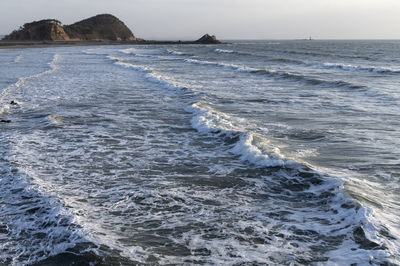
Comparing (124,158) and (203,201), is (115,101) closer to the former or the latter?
(124,158)

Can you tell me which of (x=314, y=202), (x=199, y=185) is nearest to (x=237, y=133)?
(x=199, y=185)

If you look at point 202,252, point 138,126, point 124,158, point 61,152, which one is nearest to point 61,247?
point 202,252

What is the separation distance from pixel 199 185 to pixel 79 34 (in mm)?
147718

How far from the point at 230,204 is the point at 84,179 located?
3.02m

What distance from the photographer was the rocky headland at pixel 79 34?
120188 millimetres

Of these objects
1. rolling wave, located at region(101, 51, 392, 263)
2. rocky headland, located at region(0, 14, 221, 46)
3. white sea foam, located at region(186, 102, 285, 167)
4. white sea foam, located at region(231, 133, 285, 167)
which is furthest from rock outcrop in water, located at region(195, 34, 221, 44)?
white sea foam, located at region(231, 133, 285, 167)

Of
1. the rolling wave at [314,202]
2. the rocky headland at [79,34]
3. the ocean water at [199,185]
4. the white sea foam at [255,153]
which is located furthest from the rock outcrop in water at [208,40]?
the white sea foam at [255,153]

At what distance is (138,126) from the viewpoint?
1249cm

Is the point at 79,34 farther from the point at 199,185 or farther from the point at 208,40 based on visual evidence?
the point at 199,185

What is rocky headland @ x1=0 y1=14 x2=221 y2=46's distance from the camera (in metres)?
120

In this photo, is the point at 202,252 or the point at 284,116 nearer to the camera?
the point at 202,252

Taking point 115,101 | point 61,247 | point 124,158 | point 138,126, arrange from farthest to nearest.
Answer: point 115,101 < point 138,126 < point 124,158 < point 61,247

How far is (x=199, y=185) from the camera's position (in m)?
7.34

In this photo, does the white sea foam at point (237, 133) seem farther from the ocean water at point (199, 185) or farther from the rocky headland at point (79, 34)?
the rocky headland at point (79, 34)
